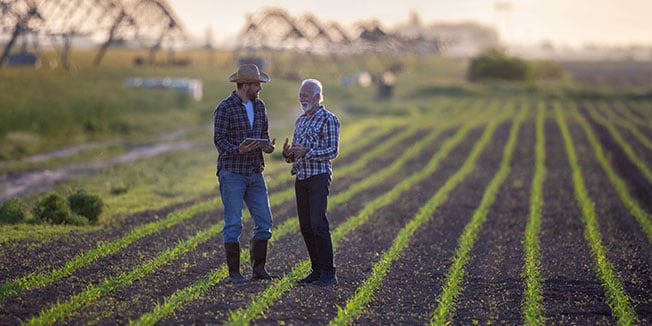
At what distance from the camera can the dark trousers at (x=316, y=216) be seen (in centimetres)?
801

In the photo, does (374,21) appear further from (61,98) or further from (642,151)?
(642,151)

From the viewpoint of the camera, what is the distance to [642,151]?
24109 millimetres

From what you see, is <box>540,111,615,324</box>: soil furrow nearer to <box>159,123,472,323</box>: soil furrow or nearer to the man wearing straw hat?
<box>159,123,472,323</box>: soil furrow

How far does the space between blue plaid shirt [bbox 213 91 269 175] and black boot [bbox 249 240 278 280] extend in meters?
0.72

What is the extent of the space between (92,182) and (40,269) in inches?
299

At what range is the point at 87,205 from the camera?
1166cm

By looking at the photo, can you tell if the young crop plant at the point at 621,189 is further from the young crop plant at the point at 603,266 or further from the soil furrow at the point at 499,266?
the soil furrow at the point at 499,266

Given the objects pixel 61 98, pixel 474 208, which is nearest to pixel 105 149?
pixel 61 98

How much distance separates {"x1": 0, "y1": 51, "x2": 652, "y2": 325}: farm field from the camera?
7523mm

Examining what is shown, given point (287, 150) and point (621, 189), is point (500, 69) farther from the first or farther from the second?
point (287, 150)

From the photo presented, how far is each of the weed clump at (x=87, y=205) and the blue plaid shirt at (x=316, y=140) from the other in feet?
15.0

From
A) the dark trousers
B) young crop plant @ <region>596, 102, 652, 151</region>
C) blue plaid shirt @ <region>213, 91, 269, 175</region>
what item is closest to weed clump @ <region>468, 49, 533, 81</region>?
young crop plant @ <region>596, 102, 652, 151</region>

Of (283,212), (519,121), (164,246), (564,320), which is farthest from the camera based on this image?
(519,121)

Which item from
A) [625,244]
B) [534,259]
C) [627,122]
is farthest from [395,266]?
[627,122]
